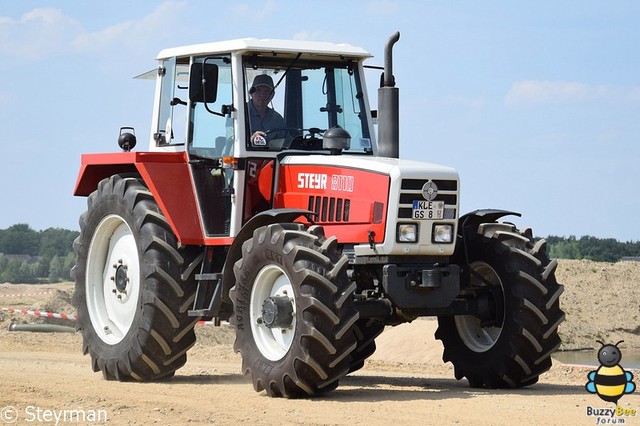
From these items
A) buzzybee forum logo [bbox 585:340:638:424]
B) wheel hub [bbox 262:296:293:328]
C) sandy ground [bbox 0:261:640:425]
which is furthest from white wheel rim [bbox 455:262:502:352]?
wheel hub [bbox 262:296:293:328]

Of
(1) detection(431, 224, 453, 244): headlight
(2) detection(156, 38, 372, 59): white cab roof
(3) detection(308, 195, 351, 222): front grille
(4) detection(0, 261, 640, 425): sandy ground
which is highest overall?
(2) detection(156, 38, 372, 59): white cab roof

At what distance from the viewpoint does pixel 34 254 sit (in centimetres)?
5847

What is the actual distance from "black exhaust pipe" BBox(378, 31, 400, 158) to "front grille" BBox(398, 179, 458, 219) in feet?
3.07

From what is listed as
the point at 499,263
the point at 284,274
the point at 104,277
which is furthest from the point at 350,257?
the point at 104,277

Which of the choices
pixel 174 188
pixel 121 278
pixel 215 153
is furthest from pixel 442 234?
pixel 121 278

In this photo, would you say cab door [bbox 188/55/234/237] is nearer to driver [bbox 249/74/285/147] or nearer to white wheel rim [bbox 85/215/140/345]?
driver [bbox 249/74/285/147]

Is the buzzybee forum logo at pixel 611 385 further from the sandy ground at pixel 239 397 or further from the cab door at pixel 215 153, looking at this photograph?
the cab door at pixel 215 153

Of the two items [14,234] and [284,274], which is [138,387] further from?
[14,234]

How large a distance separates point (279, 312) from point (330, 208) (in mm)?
1403

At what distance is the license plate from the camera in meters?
11.5

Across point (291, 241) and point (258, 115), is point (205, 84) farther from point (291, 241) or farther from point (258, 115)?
point (291, 241)

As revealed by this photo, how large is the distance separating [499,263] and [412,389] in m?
1.51

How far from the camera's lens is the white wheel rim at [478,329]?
12.5 m

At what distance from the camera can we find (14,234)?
5928cm
